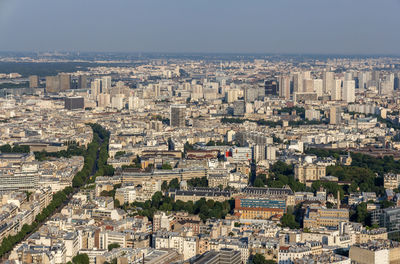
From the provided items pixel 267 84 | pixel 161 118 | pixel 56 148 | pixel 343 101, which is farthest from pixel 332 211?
pixel 267 84

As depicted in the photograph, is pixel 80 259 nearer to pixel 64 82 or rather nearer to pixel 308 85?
pixel 308 85

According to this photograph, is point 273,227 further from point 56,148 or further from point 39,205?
point 56,148

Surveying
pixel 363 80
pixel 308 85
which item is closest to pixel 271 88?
pixel 308 85

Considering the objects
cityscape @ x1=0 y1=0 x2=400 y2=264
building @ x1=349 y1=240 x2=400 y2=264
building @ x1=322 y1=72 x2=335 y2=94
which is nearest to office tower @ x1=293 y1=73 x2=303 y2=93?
building @ x1=322 y1=72 x2=335 y2=94

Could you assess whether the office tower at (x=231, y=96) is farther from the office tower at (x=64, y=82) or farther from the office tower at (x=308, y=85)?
the office tower at (x=64, y=82)

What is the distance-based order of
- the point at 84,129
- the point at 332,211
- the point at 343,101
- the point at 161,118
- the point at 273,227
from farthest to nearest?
the point at 343,101 → the point at 161,118 → the point at 84,129 → the point at 332,211 → the point at 273,227

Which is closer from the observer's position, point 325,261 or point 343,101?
point 325,261

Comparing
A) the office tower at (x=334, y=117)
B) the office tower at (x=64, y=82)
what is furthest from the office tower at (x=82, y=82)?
the office tower at (x=334, y=117)

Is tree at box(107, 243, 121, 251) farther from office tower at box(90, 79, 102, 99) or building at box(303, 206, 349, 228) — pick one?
office tower at box(90, 79, 102, 99)
